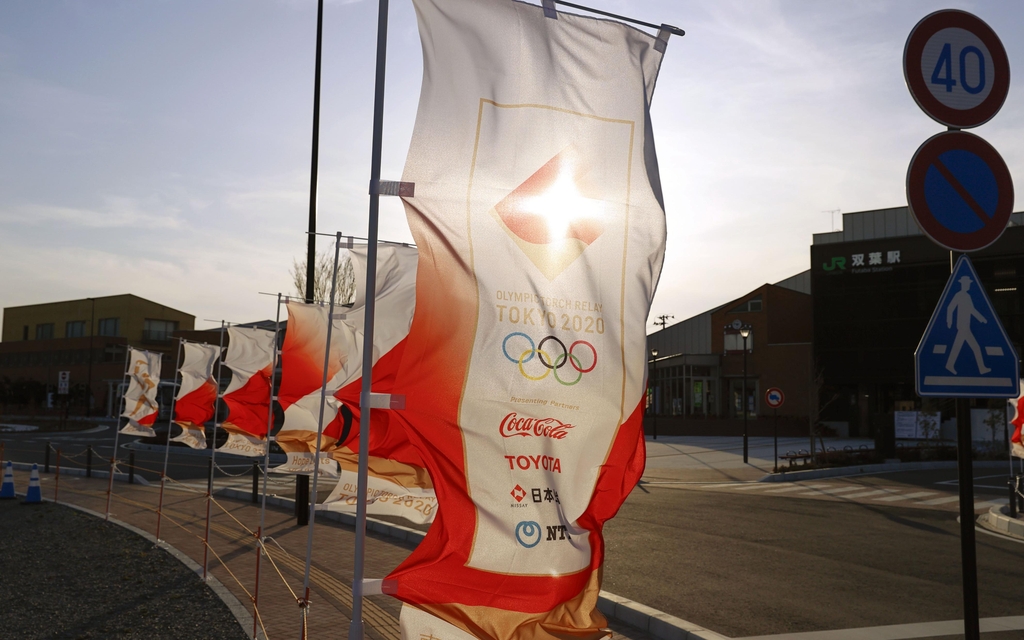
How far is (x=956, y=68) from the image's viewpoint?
Answer: 4562 millimetres

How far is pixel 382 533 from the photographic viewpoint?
13594mm

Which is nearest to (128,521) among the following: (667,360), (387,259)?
(387,259)

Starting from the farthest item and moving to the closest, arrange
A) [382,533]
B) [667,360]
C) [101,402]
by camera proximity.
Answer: [101,402]
[667,360]
[382,533]

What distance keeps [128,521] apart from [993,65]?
50.3 feet

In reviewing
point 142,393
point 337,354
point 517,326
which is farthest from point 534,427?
point 142,393

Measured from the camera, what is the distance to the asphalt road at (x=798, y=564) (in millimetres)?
8703

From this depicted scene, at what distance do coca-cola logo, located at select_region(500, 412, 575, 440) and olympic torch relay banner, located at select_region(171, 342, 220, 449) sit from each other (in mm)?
13184

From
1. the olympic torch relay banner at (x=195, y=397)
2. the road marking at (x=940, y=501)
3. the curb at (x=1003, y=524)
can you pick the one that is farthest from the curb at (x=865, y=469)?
the olympic torch relay banner at (x=195, y=397)

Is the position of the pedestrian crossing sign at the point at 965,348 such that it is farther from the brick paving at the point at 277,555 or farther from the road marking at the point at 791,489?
the road marking at the point at 791,489

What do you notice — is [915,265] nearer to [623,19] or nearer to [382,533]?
[382,533]

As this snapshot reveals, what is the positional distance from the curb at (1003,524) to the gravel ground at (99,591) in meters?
13.7

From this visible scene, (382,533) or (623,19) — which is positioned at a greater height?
(623,19)

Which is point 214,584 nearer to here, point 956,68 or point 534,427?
point 534,427

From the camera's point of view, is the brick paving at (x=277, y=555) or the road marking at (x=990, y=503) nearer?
the brick paving at (x=277, y=555)
